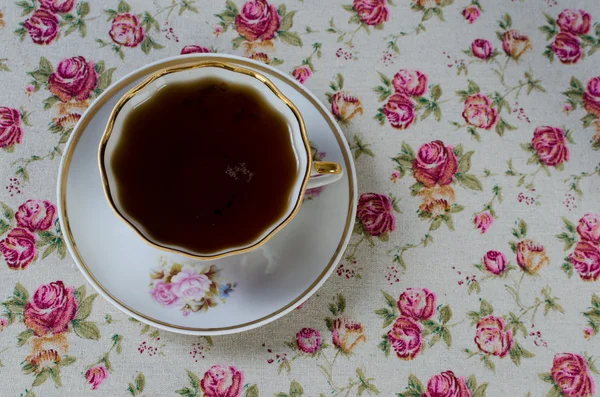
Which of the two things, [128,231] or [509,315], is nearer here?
[128,231]

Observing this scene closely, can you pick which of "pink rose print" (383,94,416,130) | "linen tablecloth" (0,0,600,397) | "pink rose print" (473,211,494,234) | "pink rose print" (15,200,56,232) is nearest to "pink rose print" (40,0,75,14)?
"linen tablecloth" (0,0,600,397)

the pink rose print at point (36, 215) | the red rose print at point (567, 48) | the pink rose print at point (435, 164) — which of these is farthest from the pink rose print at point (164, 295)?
the red rose print at point (567, 48)

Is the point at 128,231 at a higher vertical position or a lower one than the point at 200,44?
lower

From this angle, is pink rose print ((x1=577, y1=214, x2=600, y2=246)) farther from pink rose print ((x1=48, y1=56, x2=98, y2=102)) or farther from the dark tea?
pink rose print ((x1=48, y1=56, x2=98, y2=102))

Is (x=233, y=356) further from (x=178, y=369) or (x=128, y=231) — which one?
(x=128, y=231)

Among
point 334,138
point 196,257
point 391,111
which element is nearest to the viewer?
point 196,257

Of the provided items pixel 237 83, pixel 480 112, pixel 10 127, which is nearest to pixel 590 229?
pixel 480 112

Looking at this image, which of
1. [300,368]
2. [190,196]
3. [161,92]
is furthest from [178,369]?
[161,92]
